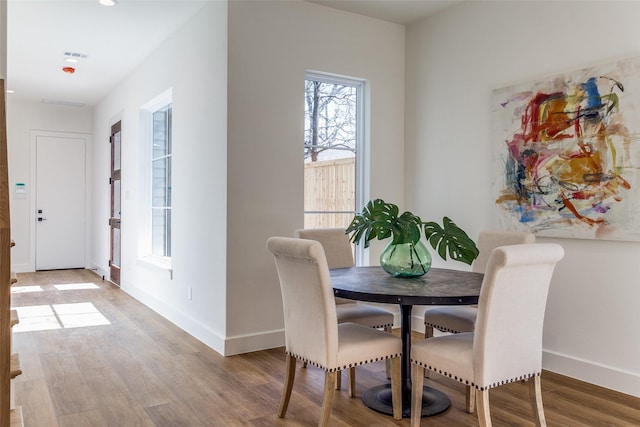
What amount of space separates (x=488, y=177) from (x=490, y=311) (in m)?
1.93

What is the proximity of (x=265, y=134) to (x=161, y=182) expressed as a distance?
198cm

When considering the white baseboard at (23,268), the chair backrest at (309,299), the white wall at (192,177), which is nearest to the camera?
the chair backrest at (309,299)

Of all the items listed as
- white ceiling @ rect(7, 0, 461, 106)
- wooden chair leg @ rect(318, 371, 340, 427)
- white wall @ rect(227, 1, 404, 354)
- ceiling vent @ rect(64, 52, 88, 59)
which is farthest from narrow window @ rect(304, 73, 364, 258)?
ceiling vent @ rect(64, 52, 88, 59)

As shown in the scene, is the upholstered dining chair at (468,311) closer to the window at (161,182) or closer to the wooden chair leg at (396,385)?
the wooden chair leg at (396,385)

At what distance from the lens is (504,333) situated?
2066 millimetres

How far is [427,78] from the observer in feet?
14.0

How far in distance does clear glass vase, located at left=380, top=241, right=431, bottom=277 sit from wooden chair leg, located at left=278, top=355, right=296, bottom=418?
732 mm

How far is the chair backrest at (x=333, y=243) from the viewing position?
11.0ft

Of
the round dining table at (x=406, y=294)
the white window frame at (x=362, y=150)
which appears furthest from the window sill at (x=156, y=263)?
the round dining table at (x=406, y=294)

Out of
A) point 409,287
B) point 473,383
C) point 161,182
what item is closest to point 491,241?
point 409,287

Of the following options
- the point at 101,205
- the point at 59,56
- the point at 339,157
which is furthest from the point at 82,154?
the point at 339,157

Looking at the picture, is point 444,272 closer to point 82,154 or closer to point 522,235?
point 522,235

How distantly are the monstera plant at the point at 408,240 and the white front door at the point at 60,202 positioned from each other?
672cm

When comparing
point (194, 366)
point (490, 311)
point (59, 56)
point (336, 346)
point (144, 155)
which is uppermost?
point (59, 56)
